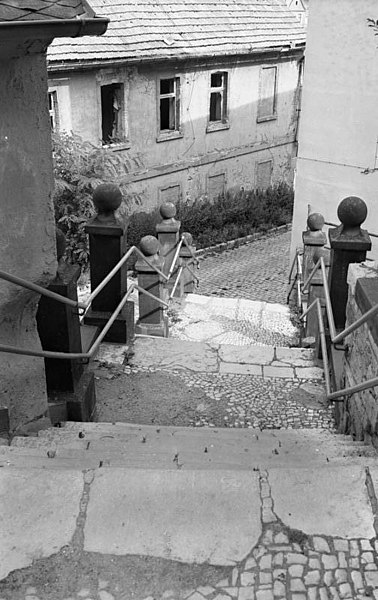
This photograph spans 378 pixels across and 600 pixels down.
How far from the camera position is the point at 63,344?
15.7 ft

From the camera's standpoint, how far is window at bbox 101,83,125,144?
1647cm

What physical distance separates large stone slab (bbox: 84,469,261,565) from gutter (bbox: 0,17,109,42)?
198 cm

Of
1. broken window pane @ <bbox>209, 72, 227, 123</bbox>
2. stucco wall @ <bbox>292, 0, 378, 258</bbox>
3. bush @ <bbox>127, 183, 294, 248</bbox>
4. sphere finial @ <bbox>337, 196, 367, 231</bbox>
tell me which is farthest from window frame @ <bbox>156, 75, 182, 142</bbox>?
sphere finial @ <bbox>337, 196, 367, 231</bbox>

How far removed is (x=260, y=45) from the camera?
755 inches

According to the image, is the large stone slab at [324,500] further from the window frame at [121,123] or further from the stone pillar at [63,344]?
the window frame at [121,123]

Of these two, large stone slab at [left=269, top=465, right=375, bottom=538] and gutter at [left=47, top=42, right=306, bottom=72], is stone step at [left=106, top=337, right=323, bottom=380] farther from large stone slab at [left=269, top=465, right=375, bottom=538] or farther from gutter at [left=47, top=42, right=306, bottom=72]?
gutter at [left=47, top=42, right=306, bottom=72]

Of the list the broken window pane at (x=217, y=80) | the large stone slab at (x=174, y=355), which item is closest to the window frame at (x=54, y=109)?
the broken window pane at (x=217, y=80)

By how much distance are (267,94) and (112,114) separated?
618cm

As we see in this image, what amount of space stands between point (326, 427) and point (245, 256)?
43.0ft

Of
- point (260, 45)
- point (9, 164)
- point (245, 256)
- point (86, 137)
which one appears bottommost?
point (245, 256)

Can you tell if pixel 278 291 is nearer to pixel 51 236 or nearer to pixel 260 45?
pixel 260 45

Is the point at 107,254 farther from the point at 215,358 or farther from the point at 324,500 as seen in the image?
the point at 324,500

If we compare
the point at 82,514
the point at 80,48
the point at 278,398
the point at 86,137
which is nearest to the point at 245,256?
the point at 86,137

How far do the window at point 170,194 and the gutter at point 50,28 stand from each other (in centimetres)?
1533
